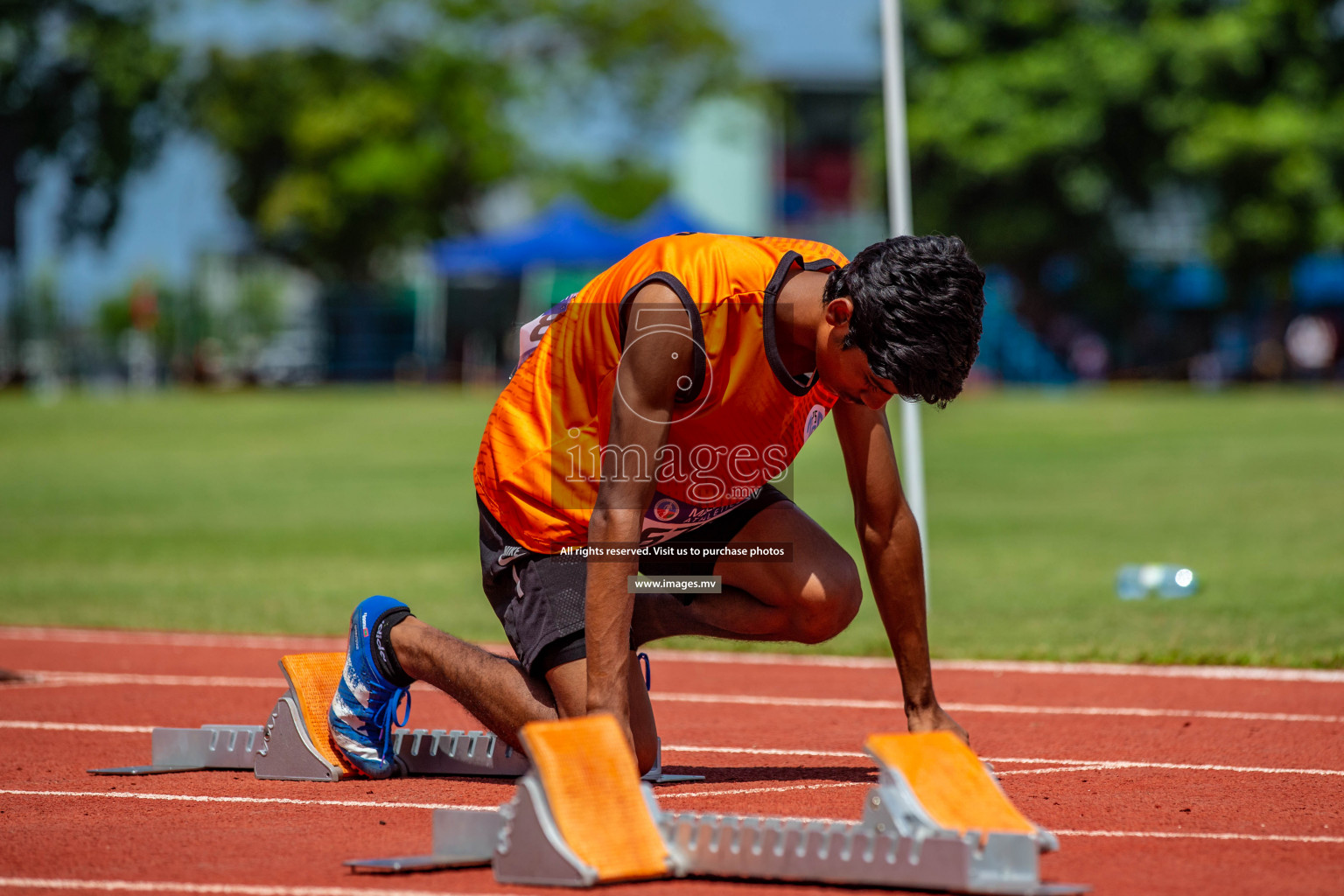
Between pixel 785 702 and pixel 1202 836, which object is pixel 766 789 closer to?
pixel 1202 836

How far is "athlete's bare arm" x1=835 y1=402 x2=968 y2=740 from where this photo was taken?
4590mm

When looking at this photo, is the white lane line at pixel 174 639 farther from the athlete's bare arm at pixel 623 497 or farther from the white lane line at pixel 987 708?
the athlete's bare arm at pixel 623 497

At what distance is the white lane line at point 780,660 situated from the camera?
7.32m

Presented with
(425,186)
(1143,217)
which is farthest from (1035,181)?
(425,186)

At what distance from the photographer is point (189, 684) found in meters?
7.16

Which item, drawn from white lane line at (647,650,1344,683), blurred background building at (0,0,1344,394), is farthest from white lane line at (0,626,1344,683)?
blurred background building at (0,0,1344,394)

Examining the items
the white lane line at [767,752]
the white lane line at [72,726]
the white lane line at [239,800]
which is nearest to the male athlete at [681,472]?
the white lane line at [239,800]

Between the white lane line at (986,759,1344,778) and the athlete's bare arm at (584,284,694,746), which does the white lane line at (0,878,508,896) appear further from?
the white lane line at (986,759,1344,778)

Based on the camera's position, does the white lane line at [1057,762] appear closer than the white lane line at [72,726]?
Yes

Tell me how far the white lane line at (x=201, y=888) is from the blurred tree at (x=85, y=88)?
4618 centimetres

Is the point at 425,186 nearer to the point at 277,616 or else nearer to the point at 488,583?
the point at 277,616

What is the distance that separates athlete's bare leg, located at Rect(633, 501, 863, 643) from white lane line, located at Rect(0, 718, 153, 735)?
2.24m

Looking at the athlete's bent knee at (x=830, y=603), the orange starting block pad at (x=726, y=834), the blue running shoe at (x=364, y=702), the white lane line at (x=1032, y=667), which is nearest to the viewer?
the orange starting block pad at (x=726, y=834)

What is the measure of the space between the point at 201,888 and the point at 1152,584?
754 cm
